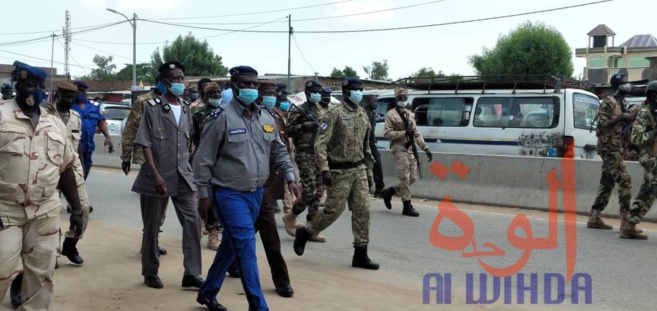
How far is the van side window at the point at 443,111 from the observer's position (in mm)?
14820

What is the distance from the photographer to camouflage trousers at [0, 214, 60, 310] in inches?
164

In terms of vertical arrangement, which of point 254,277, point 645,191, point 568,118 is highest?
point 568,118

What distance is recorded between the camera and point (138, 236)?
28.5 feet

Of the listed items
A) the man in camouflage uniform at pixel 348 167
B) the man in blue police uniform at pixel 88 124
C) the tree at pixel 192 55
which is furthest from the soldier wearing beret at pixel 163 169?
the tree at pixel 192 55

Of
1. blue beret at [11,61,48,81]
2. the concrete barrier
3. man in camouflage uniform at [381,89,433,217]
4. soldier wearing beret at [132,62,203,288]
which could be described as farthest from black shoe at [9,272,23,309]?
the concrete barrier

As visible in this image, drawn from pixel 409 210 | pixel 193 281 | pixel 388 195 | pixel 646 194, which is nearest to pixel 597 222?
pixel 646 194

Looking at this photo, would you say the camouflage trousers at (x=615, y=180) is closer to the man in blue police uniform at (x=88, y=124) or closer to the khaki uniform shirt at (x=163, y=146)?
the khaki uniform shirt at (x=163, y=146)

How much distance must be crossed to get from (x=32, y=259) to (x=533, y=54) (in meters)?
52.2

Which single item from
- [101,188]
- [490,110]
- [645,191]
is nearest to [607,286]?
[645,191]

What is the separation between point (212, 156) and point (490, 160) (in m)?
7.51

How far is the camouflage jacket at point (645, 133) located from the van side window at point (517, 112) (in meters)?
5.14

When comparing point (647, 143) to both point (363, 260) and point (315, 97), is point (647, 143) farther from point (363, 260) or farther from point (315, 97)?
point (315, 97)

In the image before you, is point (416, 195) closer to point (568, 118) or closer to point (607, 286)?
point (568, 118)

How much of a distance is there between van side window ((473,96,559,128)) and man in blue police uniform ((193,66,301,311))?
937cm
